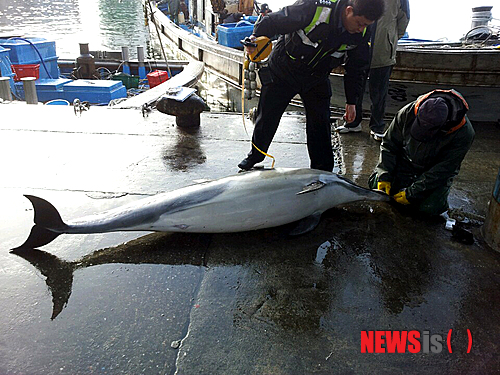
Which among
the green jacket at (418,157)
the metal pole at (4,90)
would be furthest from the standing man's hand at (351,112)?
the metal pole at (4,90)

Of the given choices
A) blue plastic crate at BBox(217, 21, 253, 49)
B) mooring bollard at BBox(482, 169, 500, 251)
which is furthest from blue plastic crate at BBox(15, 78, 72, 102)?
mooring bollard at BBox(482, 169, 500, 251)

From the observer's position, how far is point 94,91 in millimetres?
10852

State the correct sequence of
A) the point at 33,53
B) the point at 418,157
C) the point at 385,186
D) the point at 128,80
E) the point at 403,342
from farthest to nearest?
the point at 128,80
the point at 33,53
the point at 385,186
the point at 418,157
the point at 403,342

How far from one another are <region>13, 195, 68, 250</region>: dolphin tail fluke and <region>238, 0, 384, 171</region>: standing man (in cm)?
208

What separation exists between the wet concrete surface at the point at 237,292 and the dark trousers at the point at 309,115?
719 millimetres

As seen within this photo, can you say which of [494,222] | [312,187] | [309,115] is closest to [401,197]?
[494,222]

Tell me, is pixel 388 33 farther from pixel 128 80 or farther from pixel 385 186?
pixel 128 80

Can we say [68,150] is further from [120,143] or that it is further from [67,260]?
[67,260]

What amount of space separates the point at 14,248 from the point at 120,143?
8.46ft

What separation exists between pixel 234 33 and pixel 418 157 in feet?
35.4

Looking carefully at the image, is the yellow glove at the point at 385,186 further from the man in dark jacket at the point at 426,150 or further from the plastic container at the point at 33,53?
the plastic container at the point at 33,53

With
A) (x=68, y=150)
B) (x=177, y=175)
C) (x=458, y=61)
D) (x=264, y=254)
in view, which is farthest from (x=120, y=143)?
(x=458, y=61)

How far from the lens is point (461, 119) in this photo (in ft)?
10.4

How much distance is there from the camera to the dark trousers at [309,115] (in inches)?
153
